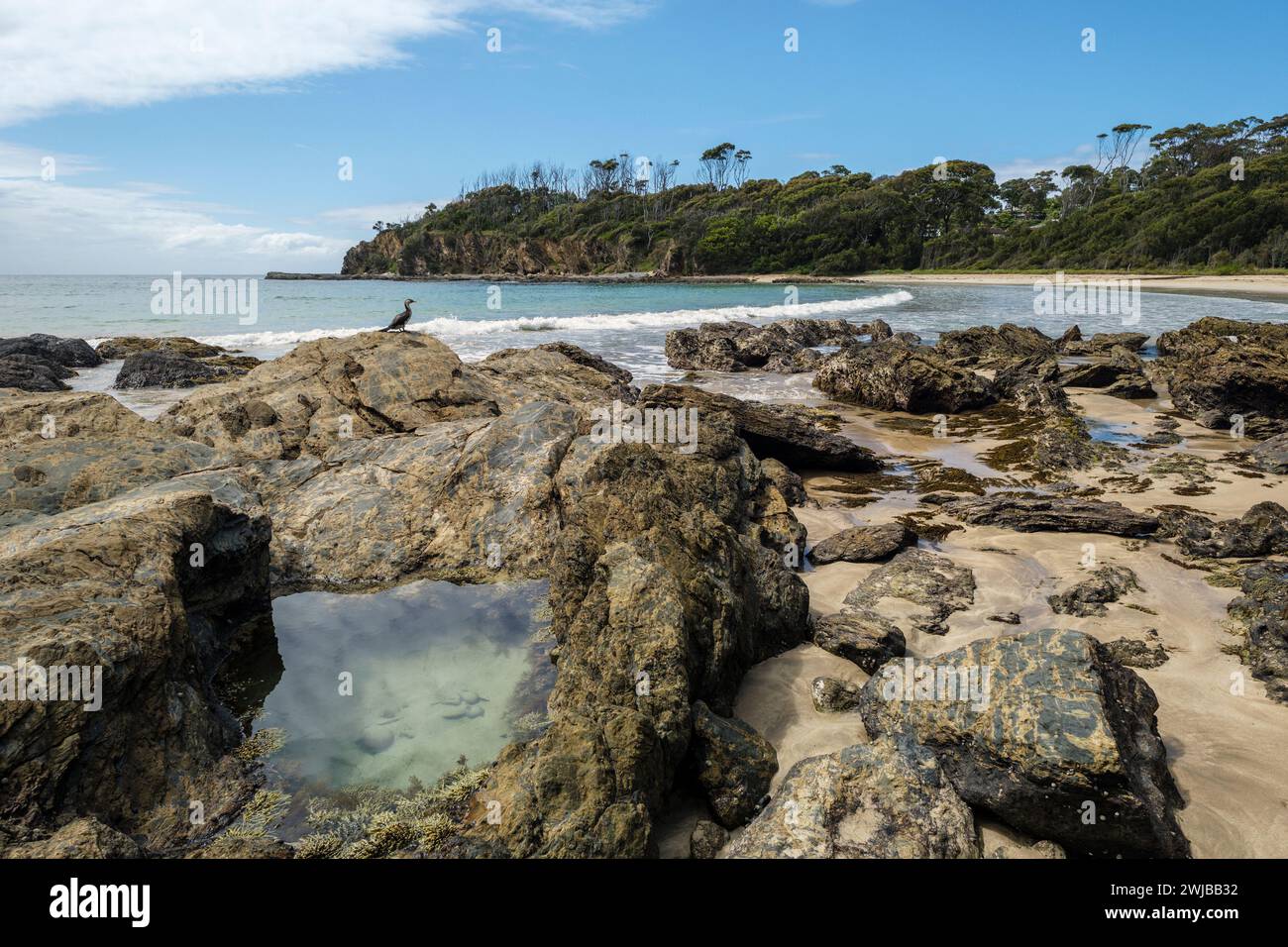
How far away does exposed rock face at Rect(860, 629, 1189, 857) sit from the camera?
3.38 metres

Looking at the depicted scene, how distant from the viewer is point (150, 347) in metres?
25.8

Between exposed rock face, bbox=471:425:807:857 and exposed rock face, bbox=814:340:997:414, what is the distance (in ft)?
32.0

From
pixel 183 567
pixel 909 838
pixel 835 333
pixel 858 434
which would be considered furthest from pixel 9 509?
pixel 835 333

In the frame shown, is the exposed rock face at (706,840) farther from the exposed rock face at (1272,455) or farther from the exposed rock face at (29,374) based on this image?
the exposed rock face at (29,374)

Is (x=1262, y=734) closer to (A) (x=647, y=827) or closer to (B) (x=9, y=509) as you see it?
(A) (x=647, y=827)

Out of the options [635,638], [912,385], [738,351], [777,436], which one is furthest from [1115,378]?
[635,638]

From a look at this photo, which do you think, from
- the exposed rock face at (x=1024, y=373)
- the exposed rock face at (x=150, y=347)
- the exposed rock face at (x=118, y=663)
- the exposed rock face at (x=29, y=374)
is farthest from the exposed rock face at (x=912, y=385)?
the exposed rock face at (x=150, y=347)

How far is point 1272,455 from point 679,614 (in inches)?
407

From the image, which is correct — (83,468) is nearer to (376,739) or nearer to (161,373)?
(376,739)

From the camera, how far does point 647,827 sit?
3.35 metres

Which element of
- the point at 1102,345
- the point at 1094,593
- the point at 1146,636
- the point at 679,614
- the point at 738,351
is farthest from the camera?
the point at 1102,345

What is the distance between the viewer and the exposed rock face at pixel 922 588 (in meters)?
5.89

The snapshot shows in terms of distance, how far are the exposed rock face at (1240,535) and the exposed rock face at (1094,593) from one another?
1.16m
